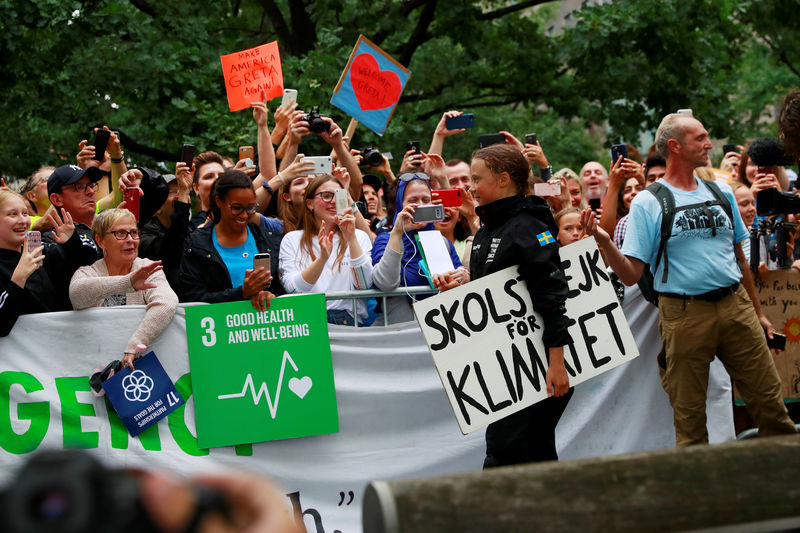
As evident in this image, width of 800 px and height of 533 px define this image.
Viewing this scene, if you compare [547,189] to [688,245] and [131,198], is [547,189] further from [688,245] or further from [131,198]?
[131,198]

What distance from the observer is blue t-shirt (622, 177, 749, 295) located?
5.18 m

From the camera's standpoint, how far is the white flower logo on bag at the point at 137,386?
5.28 m

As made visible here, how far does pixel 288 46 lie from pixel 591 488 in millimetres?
12864

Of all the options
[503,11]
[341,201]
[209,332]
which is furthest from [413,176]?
[503,11]

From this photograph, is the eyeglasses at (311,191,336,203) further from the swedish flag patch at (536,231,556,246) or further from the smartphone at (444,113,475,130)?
the swedish flag patch at (536,231,556,246)

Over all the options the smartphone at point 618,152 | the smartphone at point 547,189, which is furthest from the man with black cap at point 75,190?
the smartphone at point 618,152

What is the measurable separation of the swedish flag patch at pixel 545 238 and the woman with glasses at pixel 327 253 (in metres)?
1.38

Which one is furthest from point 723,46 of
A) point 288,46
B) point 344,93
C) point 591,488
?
point 591,488

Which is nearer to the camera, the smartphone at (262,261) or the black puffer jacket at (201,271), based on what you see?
the smartphone at (262,261)

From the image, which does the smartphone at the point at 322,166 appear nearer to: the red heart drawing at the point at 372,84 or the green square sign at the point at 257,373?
the green square sign at the point at 257,373

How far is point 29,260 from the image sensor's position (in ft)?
16.4

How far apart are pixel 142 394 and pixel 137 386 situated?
0.05 metres

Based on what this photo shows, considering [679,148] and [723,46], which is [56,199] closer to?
[679,148]

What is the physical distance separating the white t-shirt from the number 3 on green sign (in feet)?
1.87
